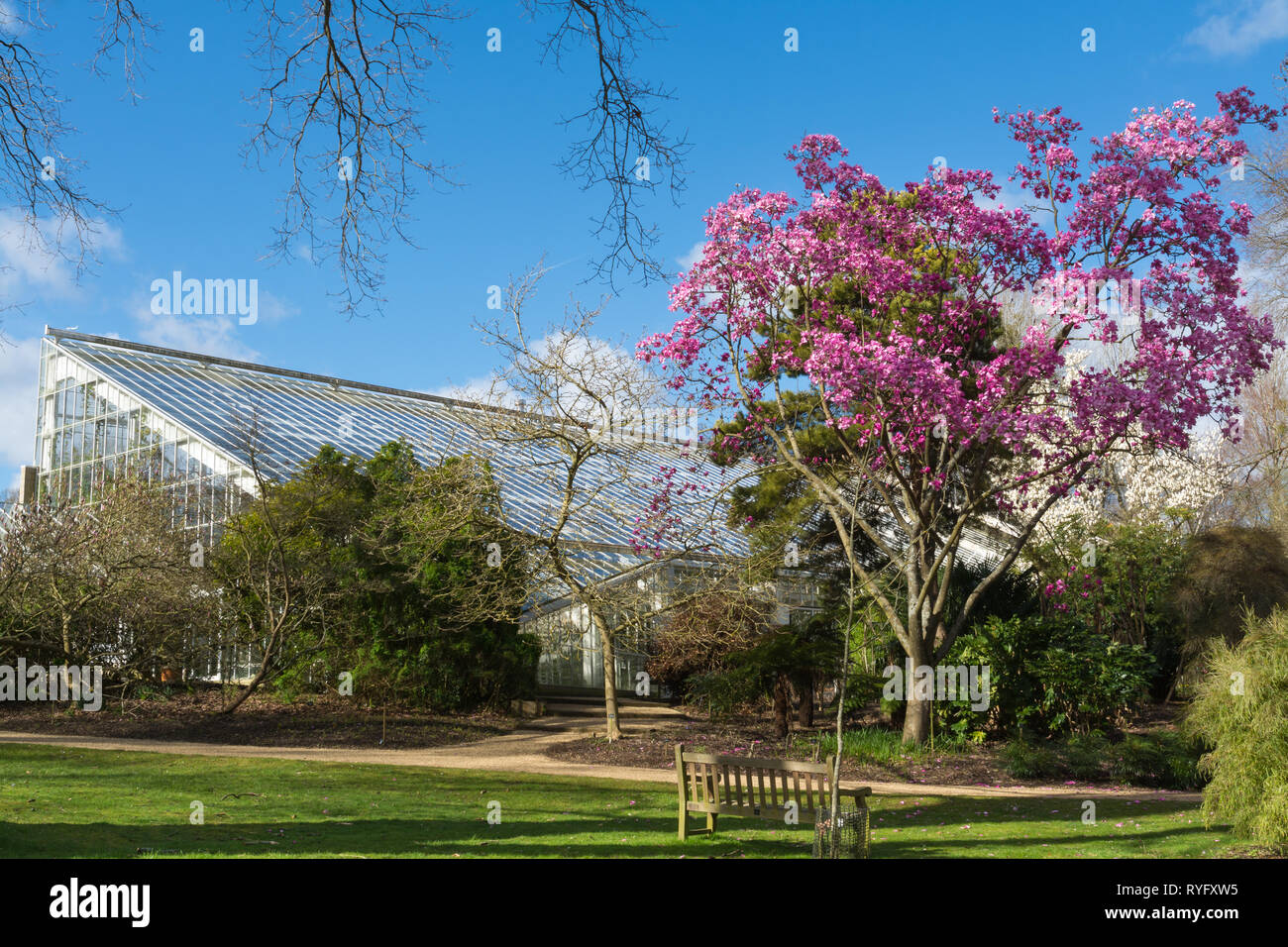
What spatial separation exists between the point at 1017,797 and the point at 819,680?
5569 millimetres

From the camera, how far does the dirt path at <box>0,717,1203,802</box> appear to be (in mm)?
11734

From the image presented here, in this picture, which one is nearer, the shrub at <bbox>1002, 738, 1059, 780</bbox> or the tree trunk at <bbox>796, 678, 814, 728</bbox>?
the shrub at <bbox>1002, 738, 1059, 780</bbox>

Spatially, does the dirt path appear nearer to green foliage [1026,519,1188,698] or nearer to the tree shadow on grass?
the tree shadow on grass

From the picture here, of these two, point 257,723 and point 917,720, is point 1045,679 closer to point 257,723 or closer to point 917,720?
point 917,720

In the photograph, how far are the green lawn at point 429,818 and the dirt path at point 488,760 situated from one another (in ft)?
2.01

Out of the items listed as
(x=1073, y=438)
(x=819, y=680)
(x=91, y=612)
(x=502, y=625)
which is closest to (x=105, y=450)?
(x=91, y=612)

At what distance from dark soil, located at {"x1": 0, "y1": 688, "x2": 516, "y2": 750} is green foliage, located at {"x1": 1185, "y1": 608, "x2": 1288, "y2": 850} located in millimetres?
9952

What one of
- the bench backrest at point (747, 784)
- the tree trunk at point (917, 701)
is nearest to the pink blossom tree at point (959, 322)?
the tree trunk at point (917, 701)

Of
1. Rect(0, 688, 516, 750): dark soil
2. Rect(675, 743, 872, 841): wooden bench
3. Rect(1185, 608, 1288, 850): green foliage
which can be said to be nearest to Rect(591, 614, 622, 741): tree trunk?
Rect(0, 688, 516, 750): dark soil

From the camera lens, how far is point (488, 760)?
1362 centimetres

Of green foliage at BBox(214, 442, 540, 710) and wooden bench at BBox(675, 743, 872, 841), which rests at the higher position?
green foliage at BBox(214, 442, 540, 710)

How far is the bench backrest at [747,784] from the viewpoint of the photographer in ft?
25.7
